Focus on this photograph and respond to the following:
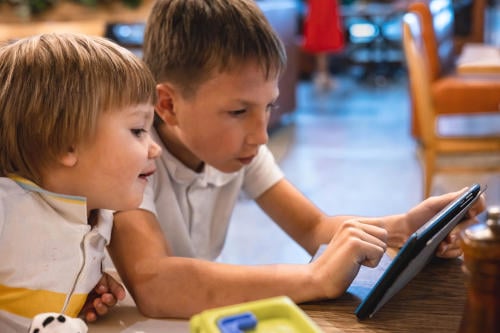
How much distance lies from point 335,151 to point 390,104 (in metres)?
1.85

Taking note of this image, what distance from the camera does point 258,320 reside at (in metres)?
0.57

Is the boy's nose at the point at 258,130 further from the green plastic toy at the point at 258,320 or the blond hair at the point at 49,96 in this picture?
the green plastic toy at the point at 258,320

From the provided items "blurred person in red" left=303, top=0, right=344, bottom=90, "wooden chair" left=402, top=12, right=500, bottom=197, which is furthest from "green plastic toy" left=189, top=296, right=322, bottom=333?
"blurred person in red" left=303, top=0, right=344, bottom=90

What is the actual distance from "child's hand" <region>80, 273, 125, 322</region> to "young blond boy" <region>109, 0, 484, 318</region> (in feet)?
0.08

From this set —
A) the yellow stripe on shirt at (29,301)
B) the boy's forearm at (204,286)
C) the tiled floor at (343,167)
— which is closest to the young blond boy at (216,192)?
the boy's forearm at (204,286)

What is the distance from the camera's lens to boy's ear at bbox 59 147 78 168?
90 centimetres

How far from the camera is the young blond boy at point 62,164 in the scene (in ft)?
2.84

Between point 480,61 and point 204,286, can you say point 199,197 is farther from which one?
point 480,61

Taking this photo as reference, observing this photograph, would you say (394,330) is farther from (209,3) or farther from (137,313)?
(209,3)

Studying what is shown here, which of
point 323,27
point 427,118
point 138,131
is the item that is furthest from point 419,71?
point 323,27

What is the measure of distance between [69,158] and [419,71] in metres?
2.44

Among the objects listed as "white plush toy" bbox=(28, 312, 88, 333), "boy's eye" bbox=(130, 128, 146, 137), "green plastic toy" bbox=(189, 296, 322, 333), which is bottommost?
"white plush toy" bbox=(28, 312, 88, 333)

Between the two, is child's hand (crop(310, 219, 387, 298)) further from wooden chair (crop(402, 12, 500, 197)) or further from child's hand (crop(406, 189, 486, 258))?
wooden chair (crop(402, 12, 500, 197))

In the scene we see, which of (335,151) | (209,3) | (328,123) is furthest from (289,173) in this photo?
(209,3)
